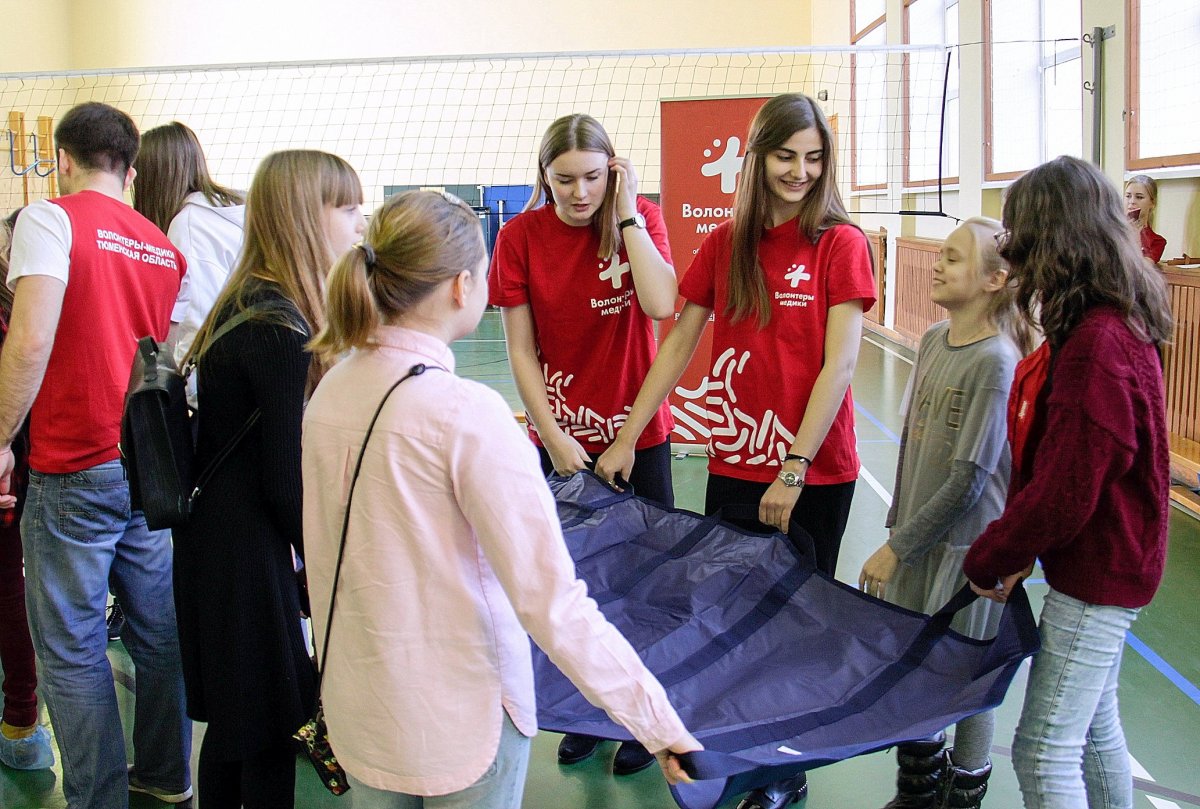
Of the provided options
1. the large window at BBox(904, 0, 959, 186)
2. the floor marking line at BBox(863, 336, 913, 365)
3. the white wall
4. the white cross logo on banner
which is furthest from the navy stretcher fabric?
the white wall

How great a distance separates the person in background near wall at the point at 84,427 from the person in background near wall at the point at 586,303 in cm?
82

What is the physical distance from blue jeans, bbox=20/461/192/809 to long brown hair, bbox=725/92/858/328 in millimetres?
1330

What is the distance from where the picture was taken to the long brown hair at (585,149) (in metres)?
2.19

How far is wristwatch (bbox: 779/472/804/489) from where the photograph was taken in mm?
1955

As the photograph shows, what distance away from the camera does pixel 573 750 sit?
2471 mm

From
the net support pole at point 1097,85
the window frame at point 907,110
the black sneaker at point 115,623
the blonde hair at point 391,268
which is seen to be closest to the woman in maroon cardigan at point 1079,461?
the blonde hair at point 391,268

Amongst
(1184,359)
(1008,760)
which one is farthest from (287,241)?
(1184,359)

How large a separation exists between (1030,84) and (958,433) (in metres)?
6.88

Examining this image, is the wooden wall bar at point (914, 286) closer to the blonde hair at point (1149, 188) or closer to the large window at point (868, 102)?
the large window at point (868, 102)

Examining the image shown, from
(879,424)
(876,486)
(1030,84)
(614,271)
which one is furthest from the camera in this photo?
(1030,84)

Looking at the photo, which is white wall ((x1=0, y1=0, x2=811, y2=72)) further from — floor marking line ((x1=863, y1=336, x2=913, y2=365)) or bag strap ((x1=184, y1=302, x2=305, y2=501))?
bag strap ((x1=184, y1=302, x2=305, y2=501))

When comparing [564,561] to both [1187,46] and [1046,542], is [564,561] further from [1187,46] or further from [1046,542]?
[1187,46]

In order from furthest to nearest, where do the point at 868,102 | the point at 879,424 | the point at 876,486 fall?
the point at 868,102, the point at 879,424, the point at 876,486

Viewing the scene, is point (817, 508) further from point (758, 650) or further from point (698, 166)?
point (698, 166)
